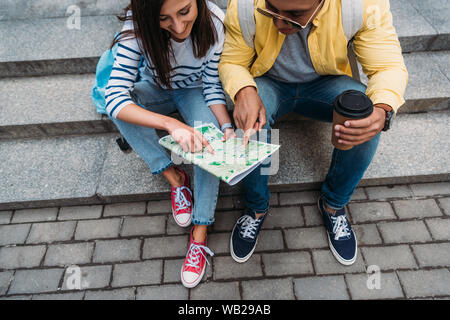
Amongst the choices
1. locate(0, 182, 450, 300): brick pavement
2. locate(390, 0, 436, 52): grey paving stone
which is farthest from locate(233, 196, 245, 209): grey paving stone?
locate(390, 0, 436, 52): grey paving stone

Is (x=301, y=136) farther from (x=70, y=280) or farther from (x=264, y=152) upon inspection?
(x=70, y=280)

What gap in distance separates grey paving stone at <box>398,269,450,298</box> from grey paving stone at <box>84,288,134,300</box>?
1.95 meters

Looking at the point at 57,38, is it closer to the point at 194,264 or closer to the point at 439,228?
the point at 194,264

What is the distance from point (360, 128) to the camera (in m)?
1.50

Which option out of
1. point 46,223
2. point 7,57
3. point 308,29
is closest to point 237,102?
point 308,29

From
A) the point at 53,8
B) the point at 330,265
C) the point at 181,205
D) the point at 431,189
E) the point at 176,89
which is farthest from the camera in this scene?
the point at 53,8

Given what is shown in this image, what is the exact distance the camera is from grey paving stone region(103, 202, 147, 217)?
2477mm

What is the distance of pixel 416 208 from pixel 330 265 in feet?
3.02

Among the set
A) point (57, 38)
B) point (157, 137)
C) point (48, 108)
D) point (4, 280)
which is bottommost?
point (4, 280)

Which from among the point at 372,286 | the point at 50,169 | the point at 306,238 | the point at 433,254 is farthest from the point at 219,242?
the point at 50,169

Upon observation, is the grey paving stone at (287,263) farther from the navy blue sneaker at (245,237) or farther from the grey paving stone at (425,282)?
the grey paving stone at (425,282)

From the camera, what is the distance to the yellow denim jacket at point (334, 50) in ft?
5.45

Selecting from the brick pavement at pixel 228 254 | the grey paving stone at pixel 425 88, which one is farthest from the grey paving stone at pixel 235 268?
the grey paving stone at pixel 425 88

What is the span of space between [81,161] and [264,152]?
192cm
